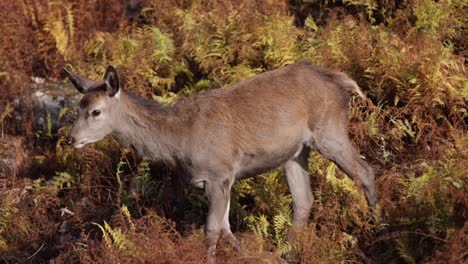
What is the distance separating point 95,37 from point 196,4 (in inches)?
67.8

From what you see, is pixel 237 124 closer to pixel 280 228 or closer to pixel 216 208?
pixel 216 208

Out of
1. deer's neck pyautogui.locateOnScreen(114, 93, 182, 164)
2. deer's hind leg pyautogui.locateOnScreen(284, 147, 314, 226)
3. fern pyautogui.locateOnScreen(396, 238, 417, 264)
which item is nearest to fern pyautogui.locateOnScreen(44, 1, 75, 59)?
deer's neck pyautogui.locateOnScreen(114, 93, 182, 164)

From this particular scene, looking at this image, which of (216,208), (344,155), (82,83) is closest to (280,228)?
(216,208)

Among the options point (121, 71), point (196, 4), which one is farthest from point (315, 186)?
point (196, 4)

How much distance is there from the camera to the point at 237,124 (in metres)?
8.00

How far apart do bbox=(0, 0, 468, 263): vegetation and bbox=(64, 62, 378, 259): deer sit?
0.57 meters

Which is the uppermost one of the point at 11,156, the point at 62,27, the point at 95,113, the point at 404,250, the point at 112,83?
the point at 112,83

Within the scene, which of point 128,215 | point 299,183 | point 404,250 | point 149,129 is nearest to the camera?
point 404,250

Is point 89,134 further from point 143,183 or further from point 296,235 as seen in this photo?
point 296,235

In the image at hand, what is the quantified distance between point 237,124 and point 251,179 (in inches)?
55.5

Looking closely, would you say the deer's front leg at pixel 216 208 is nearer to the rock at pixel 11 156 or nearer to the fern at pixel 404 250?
the fern at pixel 404 250

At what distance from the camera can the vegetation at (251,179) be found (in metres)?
7.49

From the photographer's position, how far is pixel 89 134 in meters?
8.06

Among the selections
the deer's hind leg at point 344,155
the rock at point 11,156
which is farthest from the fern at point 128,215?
the rock at point 11,156
